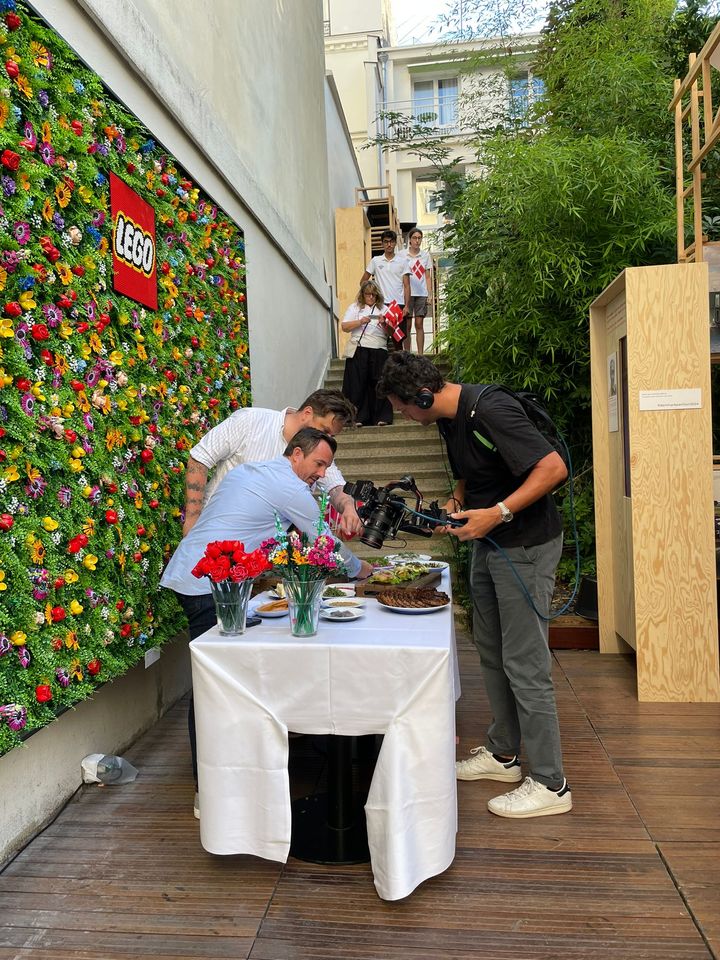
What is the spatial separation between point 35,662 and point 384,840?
4.02 ft

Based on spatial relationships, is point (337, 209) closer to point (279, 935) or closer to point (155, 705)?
point (155, 705)

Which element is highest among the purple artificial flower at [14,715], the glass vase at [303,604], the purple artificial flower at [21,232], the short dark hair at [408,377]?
the purple artificial flower at [21,232]

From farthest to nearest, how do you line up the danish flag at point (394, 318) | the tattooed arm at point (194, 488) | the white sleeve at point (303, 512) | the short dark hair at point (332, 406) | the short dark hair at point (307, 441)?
the danish flag at point (394, 318) → the tattooed arm at point (194, 488) → the short dark hair at point (332, 406) → the short dark hair at point (307, 441) → the white sleeve at point (303, 512)

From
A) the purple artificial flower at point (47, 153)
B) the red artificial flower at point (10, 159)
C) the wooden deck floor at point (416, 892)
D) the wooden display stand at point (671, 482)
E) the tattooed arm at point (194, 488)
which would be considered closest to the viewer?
the wooden deck floor at point (416, 892)

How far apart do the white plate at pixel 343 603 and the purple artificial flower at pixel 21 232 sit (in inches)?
60.6

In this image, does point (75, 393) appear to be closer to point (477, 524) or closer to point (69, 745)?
point (69, 745)

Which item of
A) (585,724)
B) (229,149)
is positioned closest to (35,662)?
(585,724)

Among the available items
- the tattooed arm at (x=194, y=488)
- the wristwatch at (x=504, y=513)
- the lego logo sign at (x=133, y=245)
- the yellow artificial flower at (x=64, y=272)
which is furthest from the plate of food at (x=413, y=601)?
the lego logo sign at (x=133, y=245)

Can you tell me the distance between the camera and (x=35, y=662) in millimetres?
2410

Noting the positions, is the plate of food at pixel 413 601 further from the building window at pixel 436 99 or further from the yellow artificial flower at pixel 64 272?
the building window at pixel 436 99

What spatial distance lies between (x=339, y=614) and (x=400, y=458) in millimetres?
4638

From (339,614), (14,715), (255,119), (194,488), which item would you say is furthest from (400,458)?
(14,715)

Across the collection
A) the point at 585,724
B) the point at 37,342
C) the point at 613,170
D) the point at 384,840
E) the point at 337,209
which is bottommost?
the point at 585,724

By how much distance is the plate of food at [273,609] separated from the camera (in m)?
2.63
